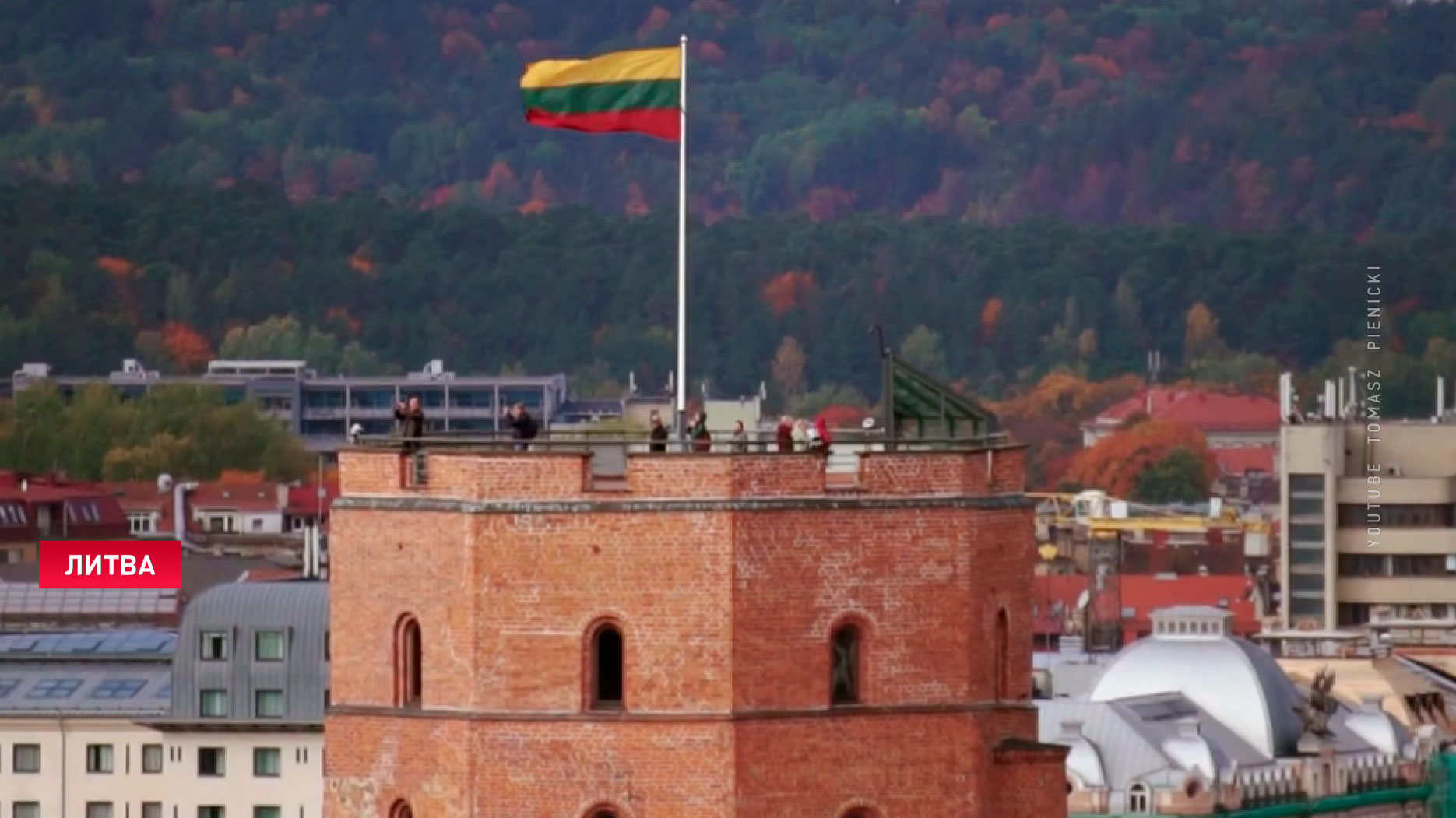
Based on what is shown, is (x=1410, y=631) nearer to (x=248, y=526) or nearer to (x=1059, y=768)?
(x=248, y=526)

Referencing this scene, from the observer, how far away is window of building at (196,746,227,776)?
79125 millimetres

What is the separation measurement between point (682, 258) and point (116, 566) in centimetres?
6932

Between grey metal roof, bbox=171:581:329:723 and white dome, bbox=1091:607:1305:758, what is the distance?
11251mm

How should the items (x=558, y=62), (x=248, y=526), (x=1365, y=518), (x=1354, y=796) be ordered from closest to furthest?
(x=558, y=62) < (x=1354, y=796) < (x=1365, y=518) < (x=248, y=526)

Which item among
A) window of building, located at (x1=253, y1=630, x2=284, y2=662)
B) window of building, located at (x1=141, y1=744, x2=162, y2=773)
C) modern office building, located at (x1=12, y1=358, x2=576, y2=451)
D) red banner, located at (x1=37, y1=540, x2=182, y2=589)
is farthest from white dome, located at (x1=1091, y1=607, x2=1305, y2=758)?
modern office building, located at (x1=12, y1=358, x2=576, y2=451)

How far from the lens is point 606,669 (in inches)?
1362

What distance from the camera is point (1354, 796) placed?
281 ft

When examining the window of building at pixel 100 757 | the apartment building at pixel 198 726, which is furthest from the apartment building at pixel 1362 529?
the window of building at pixel 100 757

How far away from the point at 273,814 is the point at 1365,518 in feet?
Answer: 169

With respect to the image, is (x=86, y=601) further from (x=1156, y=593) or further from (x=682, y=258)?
(x=682, y=258)

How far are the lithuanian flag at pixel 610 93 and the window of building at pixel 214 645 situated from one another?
39815 mm

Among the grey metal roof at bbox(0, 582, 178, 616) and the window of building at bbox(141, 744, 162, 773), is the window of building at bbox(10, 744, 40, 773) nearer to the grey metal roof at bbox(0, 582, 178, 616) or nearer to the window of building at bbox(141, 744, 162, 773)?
the window of building at bbox(141, 744, 162, 773)

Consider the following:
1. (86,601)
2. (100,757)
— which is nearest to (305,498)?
(86,601)

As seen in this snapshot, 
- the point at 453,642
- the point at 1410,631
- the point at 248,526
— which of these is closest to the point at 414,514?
the point at 453,642
